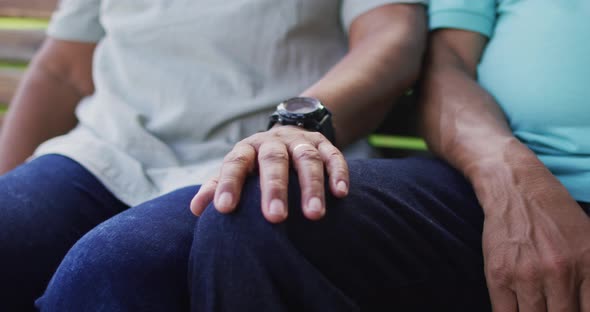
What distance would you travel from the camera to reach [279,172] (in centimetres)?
76

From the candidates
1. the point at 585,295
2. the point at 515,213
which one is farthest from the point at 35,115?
the point at 585,295

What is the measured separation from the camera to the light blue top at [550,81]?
1.01 m

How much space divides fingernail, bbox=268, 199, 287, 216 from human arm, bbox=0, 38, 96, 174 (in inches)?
40.4

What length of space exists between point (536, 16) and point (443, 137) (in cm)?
28

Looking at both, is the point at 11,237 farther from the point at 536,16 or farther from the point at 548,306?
the point at 536,16

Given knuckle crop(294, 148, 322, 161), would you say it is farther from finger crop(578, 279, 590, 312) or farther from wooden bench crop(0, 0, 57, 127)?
wooden bench crop(0, 0, 57, 127)

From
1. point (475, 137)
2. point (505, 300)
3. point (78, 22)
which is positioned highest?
point (78, 22)

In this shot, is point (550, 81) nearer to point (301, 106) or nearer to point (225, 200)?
point (301, 106)

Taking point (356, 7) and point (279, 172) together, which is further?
point (356, 7)

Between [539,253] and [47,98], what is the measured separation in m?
1.27

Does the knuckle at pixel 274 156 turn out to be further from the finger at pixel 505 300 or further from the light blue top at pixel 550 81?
the light blue top at pixel 550 81

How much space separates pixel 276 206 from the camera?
0.71 meters

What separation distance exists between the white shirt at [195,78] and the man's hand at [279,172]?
1.20 feet

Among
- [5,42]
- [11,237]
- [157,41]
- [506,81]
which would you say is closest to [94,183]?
[11,237]
